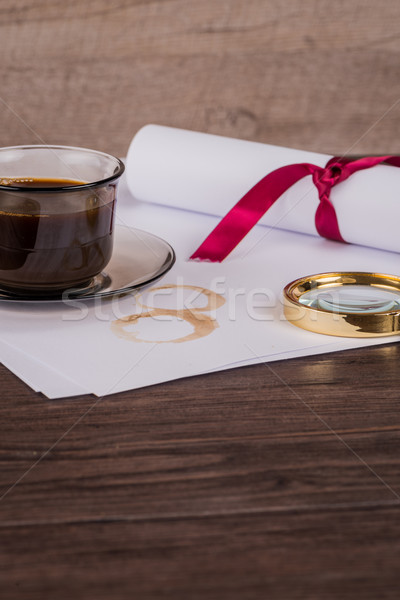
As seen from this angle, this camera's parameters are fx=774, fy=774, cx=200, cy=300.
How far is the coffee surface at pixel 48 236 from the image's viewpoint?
0.66 metres

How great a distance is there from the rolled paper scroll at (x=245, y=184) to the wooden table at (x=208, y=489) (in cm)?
32

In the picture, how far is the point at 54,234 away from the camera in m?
0.67

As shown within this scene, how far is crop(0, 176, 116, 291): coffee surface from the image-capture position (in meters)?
0.66

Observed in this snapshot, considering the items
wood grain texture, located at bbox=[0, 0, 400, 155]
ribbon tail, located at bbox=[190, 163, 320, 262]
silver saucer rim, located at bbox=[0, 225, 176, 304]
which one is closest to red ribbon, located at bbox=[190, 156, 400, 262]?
ribbon tail, located at bbox=[190, 163, 320, 262]

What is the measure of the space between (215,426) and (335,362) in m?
A: 0.14

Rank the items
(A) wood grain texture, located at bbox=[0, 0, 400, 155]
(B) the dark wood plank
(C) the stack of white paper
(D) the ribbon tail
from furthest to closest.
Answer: (A) wood grain texture, located at bbox=[0, 0, 400, 155] < (D) the ribbon tail < (C) the stack of white paper < (B) the dark wood plank

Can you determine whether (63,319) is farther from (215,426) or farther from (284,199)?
(284,199)

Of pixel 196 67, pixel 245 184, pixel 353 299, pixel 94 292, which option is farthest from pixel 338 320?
pixel 196 67

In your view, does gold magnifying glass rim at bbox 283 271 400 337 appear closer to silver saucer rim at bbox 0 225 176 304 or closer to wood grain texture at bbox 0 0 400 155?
silver saucer rim at bbox 0 225 176 304

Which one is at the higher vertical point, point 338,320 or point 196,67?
point 196,67

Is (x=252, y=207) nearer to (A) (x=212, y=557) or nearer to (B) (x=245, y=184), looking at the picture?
(B) (x=245, y=184)

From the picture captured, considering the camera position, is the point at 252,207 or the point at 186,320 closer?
the point at 186,320

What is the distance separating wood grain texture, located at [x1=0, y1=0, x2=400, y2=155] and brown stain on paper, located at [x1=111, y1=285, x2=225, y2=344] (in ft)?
4.21

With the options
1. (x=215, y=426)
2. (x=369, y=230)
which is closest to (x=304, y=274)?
(x=369, y=230)
